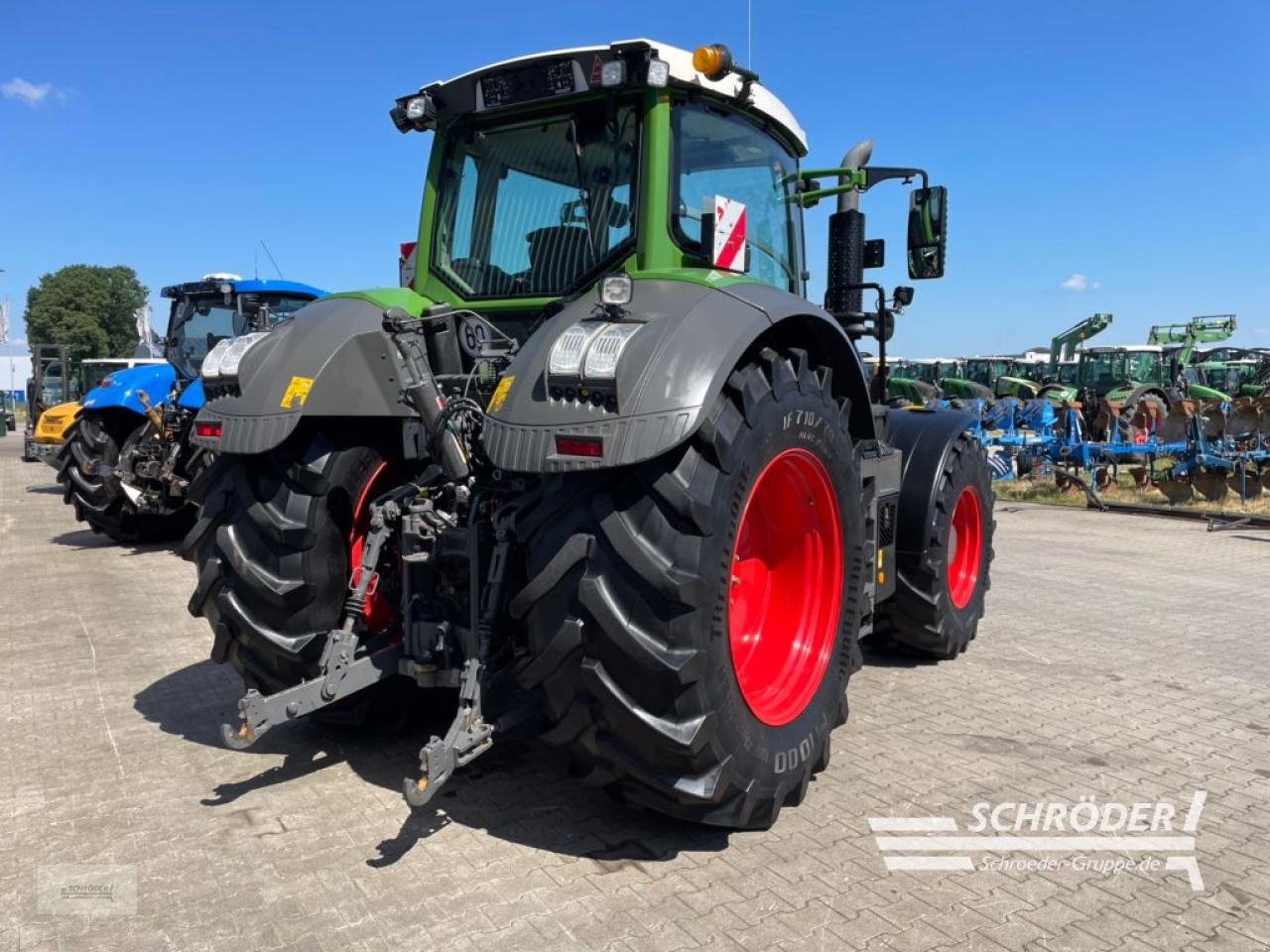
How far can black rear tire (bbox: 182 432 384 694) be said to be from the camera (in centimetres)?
334

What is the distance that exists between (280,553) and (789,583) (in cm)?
189

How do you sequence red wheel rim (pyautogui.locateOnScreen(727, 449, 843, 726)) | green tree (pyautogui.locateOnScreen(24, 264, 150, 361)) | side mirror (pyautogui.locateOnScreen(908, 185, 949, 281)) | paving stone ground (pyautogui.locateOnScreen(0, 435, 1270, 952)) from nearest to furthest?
1. paving stone ground (pyautogui.locateOnScreen(0, 435, 1270, 952))
2. red wheel rim (pyautogui.locateOnScreen(727, 449, 843, 726))
3. side mirror (pyautogui.locateOnScreen(908, 185, 949, 281))
4. green tree (pyautogui.locateOnScreen(24, 264, 150, 361))

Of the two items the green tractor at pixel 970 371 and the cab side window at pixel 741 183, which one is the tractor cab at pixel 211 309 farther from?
the green tractor at pixel 970 371

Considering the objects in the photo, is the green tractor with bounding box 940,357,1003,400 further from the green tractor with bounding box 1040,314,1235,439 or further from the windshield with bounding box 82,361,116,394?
the windshield with bounding box 82,361,116,394

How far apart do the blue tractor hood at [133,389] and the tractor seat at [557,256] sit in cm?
616

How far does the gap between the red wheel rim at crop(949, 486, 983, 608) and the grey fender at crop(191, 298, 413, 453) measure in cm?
353

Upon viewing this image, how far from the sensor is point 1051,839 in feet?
10.2

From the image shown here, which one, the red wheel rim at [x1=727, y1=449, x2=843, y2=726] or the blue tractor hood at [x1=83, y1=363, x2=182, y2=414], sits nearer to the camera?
the red wheel rim at [x1=727, y1=449, x2=843, y2=726]

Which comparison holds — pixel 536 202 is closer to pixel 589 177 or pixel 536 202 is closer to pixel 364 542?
pixel 589 177

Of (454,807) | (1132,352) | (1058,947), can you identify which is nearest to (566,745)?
(454,807)

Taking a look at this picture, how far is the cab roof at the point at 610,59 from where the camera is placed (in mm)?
3332

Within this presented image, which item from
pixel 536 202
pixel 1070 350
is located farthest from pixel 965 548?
pixel 1070 350

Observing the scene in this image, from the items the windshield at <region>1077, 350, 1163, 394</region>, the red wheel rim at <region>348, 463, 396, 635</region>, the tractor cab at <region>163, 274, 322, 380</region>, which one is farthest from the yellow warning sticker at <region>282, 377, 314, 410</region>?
the windshield at <region>1077, 350, 1163, 394</region>

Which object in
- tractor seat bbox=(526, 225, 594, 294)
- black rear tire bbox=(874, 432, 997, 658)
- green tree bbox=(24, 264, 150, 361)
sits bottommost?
black rear tire bbox=(874, 432, 997, 658)
